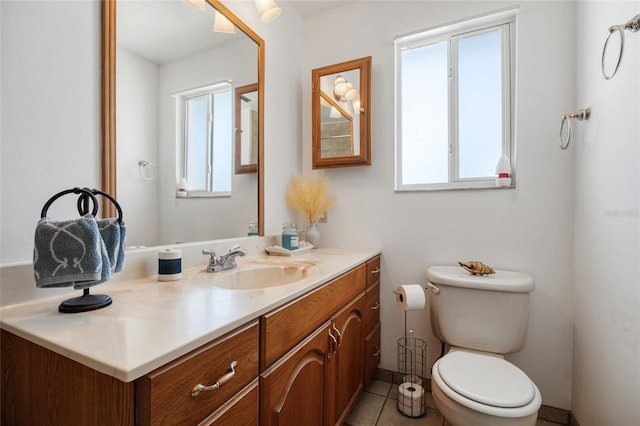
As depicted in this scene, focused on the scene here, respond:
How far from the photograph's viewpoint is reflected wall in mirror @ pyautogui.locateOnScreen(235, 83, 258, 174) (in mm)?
1524

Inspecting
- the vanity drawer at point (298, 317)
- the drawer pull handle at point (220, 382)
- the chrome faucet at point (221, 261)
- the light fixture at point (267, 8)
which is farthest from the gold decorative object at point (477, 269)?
the light fixture at point (267, 8)

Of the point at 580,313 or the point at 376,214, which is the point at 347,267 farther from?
the point at 580,313

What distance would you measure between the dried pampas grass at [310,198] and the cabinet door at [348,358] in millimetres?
658

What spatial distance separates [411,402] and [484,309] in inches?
24.8

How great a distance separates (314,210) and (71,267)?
1.39m

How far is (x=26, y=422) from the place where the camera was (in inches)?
25.0

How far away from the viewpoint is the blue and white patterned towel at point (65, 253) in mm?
637

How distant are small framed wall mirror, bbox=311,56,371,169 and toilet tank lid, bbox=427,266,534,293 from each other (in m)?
0.82

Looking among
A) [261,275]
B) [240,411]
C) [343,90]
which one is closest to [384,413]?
[261,275]

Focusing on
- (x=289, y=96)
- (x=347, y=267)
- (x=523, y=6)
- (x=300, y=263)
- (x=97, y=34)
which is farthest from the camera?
(x=289, y=96)

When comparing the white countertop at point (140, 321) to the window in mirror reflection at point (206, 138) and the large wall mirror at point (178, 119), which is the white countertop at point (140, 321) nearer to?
the large wall mirror at point (178, 119)

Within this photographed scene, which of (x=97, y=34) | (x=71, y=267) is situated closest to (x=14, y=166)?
(x=71, y=267)

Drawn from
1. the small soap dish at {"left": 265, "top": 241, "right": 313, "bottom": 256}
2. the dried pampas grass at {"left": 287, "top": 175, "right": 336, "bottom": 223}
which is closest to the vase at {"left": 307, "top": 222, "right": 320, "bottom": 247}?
the dried pampas grass at {"left": 287, "top": 175, "right": 336, "bottom": 223}

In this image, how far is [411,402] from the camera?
1.48 metres
